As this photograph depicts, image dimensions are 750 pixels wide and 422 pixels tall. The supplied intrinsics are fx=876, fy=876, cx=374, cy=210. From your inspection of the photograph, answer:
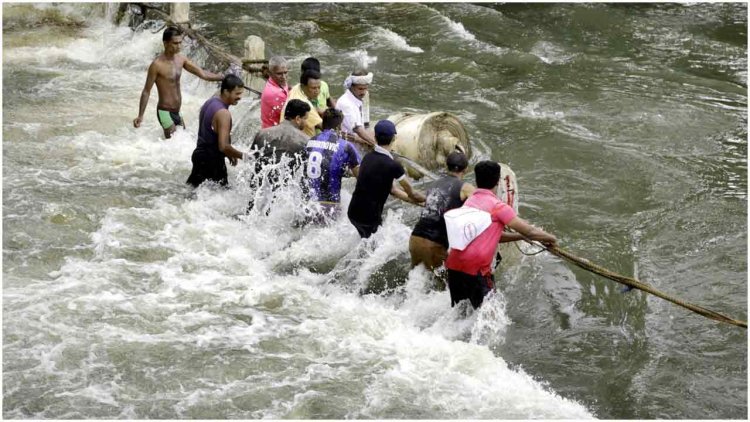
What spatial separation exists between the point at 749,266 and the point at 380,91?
22.4 ft

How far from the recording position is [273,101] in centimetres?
839

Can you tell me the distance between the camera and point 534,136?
1143cm

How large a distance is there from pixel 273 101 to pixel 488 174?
3179 millimetres

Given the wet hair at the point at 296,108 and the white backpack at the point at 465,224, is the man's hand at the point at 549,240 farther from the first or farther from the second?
the wet hair at the point at 296,108

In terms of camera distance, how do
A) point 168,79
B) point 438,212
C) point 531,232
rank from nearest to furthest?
point 531,232, point 438,212, point 168,79

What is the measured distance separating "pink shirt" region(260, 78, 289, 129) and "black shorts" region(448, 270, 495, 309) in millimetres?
2978

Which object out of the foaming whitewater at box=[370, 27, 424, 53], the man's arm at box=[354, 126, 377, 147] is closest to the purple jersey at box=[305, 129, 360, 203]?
the man's arm at box=[354, 126, 377, 147]

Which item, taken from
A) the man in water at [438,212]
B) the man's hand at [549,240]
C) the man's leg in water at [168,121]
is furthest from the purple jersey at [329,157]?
the man's leg in water at [168,121]

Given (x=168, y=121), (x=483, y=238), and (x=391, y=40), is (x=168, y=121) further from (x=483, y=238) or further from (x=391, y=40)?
(x=391, y=40)

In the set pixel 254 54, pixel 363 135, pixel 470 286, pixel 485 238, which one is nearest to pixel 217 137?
pixel 363 135

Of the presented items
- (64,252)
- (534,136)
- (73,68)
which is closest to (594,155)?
(534,136)

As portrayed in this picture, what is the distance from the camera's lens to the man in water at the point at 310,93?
26.5 ft

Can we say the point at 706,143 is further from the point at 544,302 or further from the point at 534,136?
the point at 544,302

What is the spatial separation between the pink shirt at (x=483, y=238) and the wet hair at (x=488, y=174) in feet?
0.17
